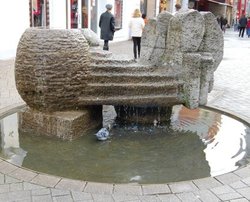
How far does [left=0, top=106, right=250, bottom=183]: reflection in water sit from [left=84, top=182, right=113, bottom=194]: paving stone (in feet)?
0.87

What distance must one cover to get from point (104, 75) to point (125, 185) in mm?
2132

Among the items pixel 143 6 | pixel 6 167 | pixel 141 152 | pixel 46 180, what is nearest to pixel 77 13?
pixel 143 6

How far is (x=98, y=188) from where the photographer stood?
398 cm

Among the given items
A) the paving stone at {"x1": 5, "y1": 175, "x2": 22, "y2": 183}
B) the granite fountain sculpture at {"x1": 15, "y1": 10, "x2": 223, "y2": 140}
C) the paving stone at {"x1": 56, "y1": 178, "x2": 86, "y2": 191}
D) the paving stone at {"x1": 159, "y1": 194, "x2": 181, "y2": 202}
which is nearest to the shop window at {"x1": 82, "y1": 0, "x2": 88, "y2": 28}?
the granite fountain sculpture at {"x1": 15, "y1": 10, "x2": 223, "y2": 140}

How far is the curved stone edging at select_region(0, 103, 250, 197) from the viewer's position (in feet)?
13.0

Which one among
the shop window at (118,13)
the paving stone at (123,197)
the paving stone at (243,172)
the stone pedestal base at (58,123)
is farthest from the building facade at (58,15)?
the paving stone at (243,172)

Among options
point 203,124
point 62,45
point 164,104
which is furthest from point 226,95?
point 62,45

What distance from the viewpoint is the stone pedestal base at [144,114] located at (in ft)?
21.0

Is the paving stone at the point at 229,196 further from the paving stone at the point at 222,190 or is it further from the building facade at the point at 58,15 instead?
the building facade at the point at 58,15

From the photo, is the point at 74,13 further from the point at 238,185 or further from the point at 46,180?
the point at 238,185

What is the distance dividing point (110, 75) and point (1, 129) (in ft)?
5.93

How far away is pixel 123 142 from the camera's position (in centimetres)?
555

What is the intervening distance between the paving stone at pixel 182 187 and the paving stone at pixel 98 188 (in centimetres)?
63

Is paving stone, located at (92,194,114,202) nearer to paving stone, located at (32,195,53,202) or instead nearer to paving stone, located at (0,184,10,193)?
paving stone, located at (32,195,53,202)
